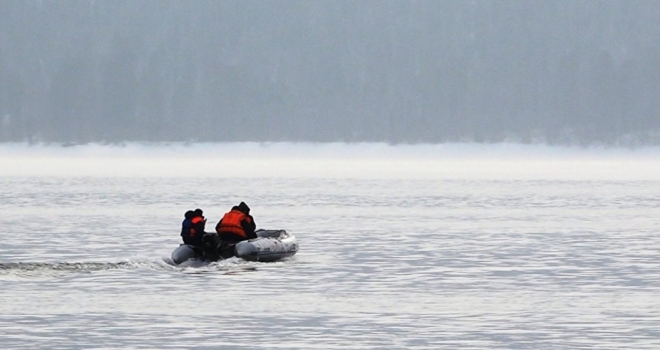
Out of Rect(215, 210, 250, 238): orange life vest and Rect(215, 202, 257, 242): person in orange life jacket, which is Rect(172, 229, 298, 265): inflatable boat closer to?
Rect(215, 202, 257, 242): person in orange life jacket

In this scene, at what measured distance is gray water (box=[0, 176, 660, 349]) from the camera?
78.8 ft

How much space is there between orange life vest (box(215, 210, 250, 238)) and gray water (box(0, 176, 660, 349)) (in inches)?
27.6

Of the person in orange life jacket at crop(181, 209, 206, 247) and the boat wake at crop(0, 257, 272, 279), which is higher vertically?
the person in orange life jacket at crop(181, 209, 206, 247)

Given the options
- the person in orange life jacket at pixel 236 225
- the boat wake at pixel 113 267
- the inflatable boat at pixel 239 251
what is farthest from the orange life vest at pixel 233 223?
the boat wake at pixel 113 267

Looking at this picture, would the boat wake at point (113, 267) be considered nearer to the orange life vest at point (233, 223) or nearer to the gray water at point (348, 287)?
the gray water at point (348, 287)

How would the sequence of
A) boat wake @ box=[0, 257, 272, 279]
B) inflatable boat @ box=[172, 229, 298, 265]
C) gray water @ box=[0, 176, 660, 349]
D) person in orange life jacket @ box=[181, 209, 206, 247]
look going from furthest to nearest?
1. inflatable boat @ box=[172, 229, 298, 265]
2. person in orange life jacket @ box=[181, 209, 206, 247]
3. boat wake @ box=[0, 257, 272, 279]
4. gray water @ box=[0, 176, 660, 349]

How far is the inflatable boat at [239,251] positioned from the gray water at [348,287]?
0.75 feet

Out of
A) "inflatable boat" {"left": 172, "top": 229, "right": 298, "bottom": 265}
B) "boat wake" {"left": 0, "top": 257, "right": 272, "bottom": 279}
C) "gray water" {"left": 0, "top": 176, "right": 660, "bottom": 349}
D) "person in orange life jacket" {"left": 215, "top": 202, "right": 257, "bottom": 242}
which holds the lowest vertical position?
"gray water" {"left": 0, "top": 176, "right": 660, "bottom": 349}

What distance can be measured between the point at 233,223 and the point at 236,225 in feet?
0.40

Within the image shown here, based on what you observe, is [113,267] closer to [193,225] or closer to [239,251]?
[193,225]

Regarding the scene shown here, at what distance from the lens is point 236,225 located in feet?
115

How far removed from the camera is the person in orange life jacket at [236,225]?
34.9m

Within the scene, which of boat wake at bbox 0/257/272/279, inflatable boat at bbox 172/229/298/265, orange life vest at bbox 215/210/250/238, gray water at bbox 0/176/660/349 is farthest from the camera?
orange life vest at bbox 215/210/250/238

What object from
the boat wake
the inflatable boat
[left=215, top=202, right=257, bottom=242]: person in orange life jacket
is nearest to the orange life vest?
[left=215, top=202, right=257, bottom=242]: person in orange life jacket
